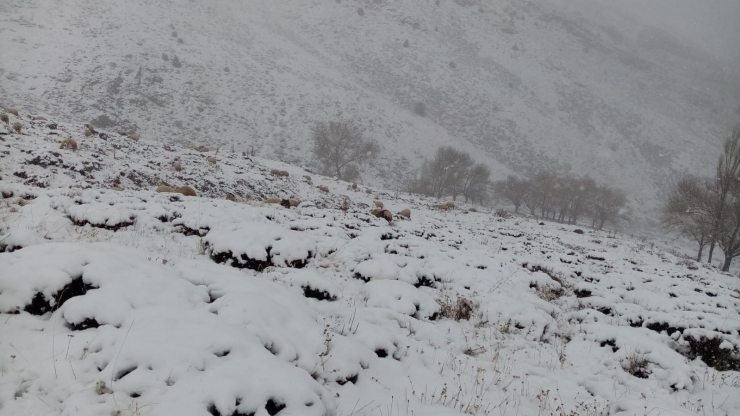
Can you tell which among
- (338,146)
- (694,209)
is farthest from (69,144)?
(694,209)

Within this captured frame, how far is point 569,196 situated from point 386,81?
36.6 metres

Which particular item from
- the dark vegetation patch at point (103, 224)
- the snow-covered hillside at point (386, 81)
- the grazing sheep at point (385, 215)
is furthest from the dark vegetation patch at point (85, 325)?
the snow-covered hillside at point (386, 81)

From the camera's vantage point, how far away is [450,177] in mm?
45094

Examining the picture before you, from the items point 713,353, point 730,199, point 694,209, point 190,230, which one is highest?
point 730,199

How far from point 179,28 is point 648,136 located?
84.1 meters

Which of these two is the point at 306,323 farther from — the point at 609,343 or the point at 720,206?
the point at 720,206

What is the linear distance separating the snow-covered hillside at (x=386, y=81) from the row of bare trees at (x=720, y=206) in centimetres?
2985

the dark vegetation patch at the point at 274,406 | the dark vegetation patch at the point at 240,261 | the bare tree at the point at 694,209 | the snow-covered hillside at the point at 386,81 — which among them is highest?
the snow-covered hillside at the point at 386,81

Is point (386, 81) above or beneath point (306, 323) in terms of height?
above

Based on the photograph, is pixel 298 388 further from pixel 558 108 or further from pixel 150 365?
pixel 558 108

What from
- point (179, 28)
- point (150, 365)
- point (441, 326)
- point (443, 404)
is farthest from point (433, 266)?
point (179, 28)

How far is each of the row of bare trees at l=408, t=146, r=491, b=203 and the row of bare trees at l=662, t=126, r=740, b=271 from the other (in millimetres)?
23540

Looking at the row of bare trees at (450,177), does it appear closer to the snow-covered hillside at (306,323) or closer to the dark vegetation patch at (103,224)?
the snow-covered hillside at (306,323)

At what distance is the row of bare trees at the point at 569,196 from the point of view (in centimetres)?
4572
